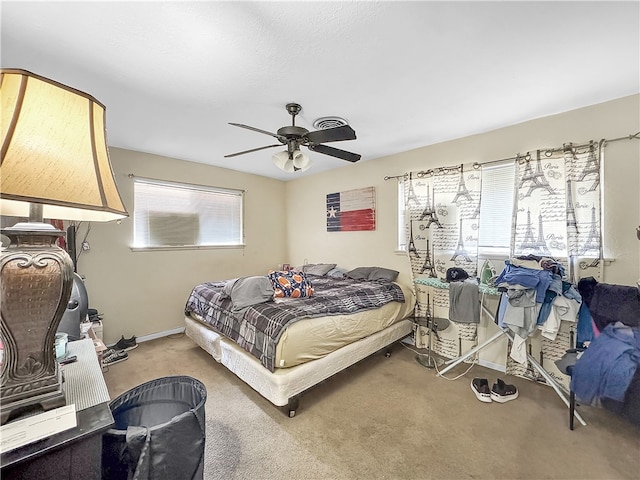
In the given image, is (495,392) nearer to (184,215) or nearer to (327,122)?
(327,122)

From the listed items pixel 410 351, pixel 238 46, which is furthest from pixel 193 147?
pixel 410 351

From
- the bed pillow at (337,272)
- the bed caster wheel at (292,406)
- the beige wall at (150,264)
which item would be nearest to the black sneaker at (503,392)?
the bed caster wheel at (292,406)

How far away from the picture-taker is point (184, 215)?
158 inches

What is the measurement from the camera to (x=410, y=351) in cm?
332

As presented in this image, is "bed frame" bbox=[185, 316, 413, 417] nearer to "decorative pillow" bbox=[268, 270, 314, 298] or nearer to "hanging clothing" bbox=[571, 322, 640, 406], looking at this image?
"decorative pillow" bbox=[268, 270, 314, 298]

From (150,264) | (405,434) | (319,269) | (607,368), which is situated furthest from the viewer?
(319,269)

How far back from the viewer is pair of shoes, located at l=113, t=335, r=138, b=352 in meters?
3.32

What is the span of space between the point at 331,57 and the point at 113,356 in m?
3.61

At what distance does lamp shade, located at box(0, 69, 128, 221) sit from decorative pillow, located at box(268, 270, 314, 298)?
2134mm

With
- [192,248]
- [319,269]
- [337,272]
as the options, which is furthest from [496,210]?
[192,248]

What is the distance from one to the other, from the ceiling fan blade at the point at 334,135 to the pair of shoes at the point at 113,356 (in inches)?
121

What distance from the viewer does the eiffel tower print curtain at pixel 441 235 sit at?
3012mm

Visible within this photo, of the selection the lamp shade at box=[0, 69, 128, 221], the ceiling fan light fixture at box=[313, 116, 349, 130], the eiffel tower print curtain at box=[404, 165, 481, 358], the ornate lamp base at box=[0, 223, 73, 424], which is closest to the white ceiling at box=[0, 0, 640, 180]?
the ceiling fan light fixture at box=[313, 116, 349, 130]

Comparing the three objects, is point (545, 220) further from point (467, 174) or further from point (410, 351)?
point (410, 351)
